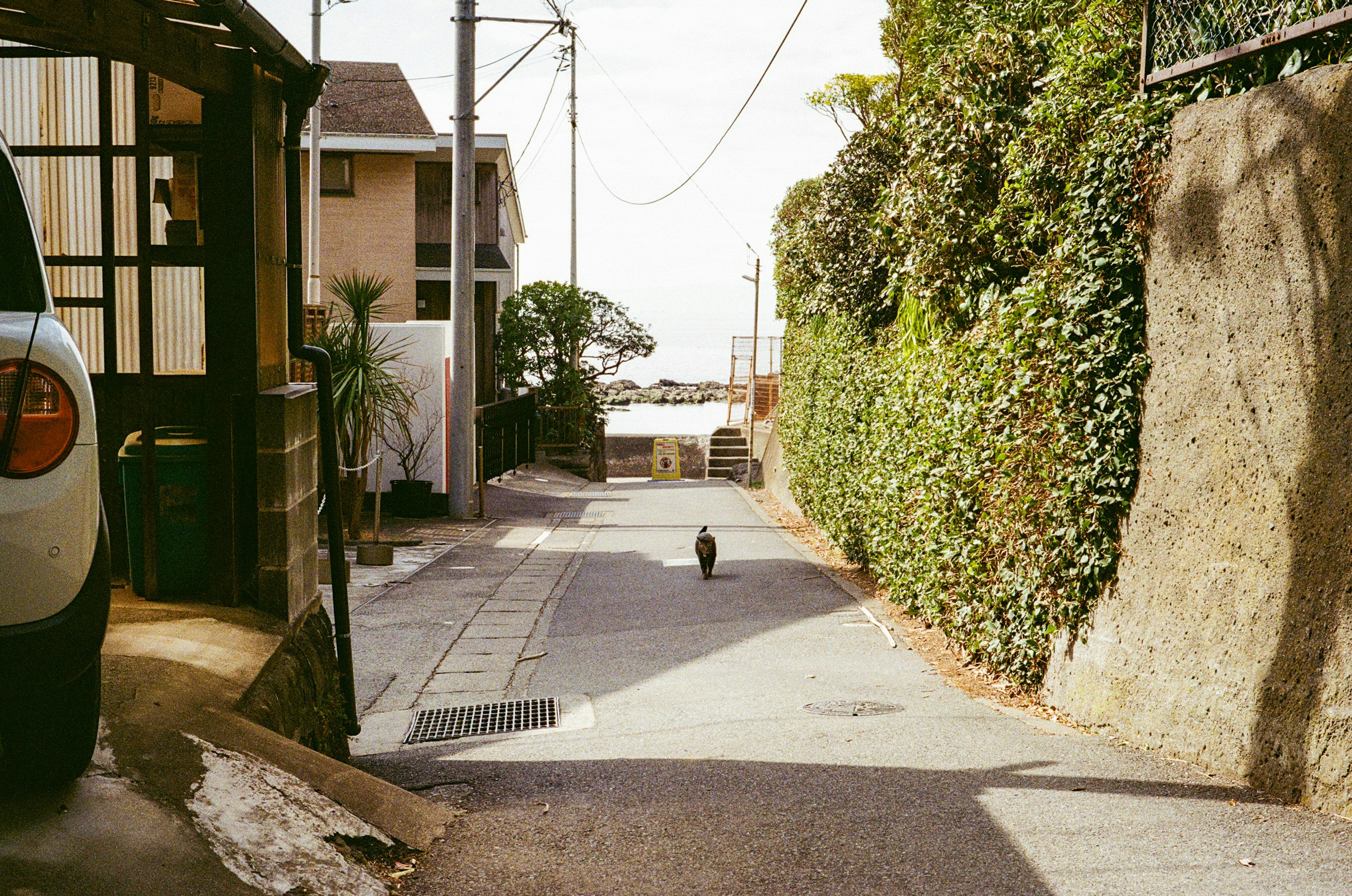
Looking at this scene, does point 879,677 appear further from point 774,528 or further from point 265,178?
point 774,528

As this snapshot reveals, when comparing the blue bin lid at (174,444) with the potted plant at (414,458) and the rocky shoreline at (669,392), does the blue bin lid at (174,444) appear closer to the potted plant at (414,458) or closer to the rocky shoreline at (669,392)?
the potted plant at (414,458)

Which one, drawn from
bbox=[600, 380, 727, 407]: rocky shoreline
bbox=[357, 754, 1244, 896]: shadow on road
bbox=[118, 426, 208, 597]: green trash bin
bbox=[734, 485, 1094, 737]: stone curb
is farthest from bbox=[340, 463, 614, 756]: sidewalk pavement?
bbox=[600, 380, 727, 407]: rocky shoreline

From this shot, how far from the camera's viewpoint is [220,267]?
17.5 feet

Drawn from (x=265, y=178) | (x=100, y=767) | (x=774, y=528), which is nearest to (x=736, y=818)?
(x=100, y=767)

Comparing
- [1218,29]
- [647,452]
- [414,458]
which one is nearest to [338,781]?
[1218,29]

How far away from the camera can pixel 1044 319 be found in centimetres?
633

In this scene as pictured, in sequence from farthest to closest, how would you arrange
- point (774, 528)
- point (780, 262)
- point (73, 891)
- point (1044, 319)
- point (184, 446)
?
point (780, 262) → point (774, 528) → point (1044, 319) → point (184, 446) → point (73, 891)

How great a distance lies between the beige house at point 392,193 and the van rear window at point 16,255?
21127 mm

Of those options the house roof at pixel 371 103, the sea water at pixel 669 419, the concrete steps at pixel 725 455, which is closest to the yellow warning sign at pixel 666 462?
the sea water at pixel 669 419

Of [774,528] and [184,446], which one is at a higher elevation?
[184,446]

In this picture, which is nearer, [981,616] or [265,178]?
[265,178]

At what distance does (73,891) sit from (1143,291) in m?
5.43

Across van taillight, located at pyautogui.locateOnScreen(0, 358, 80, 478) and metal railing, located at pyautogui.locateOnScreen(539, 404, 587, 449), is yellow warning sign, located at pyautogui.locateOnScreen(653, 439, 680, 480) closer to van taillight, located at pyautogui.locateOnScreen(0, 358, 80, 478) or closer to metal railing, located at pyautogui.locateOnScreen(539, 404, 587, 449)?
metal railing, located at pyautogui.locateOnScreen(539, 404, 587, 449)

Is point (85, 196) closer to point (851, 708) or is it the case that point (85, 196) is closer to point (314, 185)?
point (851, 708)
